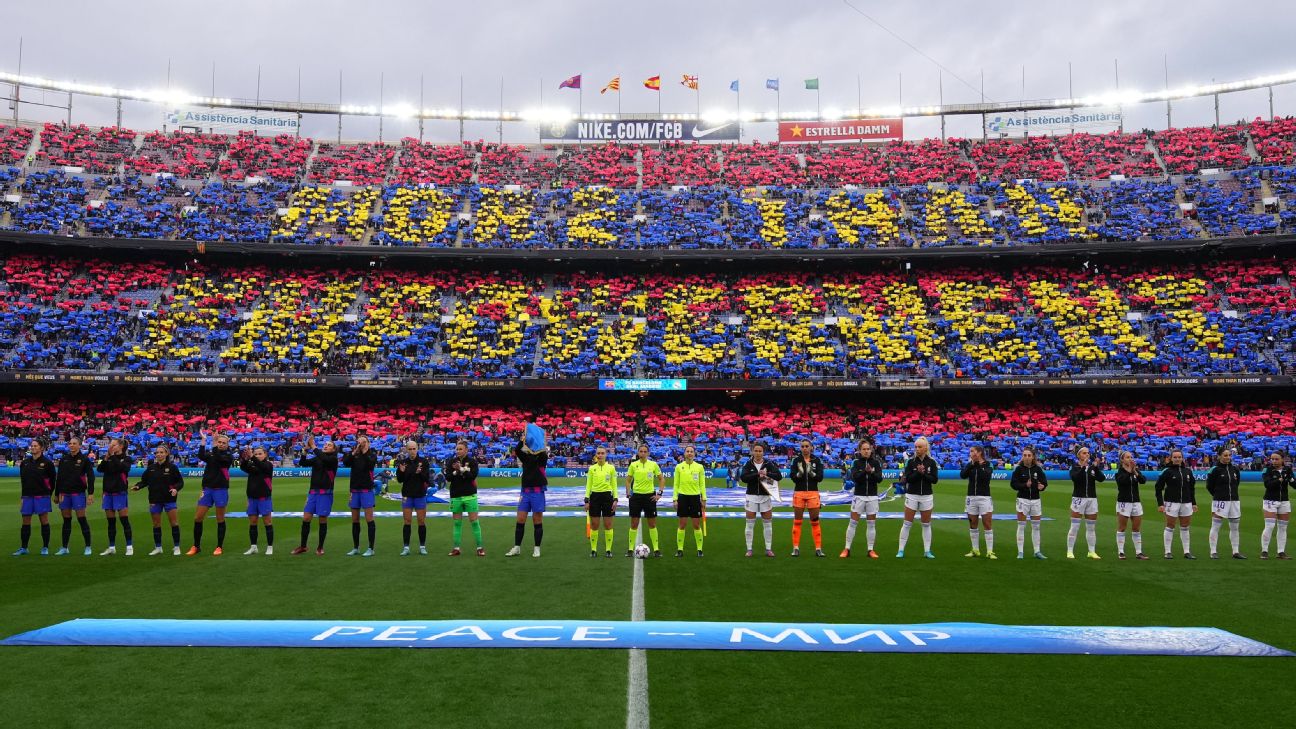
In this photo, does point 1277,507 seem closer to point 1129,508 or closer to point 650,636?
point 1129,508

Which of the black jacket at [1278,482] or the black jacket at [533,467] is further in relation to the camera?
the black jacket at [1278,482]

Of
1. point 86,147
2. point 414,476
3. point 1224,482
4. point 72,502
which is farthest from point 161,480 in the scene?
point 86,147

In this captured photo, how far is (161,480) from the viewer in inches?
518

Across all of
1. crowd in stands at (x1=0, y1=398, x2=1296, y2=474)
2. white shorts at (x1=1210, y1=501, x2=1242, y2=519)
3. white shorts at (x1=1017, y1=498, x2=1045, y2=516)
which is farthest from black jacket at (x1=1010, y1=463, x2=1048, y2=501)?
crowd in stands at (x1=0, y1=398, x2=1296, y2=474)

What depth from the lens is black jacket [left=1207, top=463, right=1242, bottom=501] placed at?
1339cm

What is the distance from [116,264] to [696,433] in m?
37.2

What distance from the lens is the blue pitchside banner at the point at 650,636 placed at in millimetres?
7383

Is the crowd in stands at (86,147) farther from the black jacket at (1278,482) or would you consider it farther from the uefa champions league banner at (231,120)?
the black jacket at (1278,482)

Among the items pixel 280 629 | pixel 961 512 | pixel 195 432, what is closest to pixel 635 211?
pixel 195 432

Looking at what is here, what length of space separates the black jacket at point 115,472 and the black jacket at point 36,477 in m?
0.81

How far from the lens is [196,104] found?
196ft

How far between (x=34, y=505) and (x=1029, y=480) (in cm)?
1720

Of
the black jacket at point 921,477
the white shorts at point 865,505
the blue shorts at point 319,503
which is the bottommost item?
the white shorts at point 865,505

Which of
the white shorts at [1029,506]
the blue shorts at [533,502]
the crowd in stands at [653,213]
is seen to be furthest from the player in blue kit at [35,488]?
the crowd in stands at [653,213]
